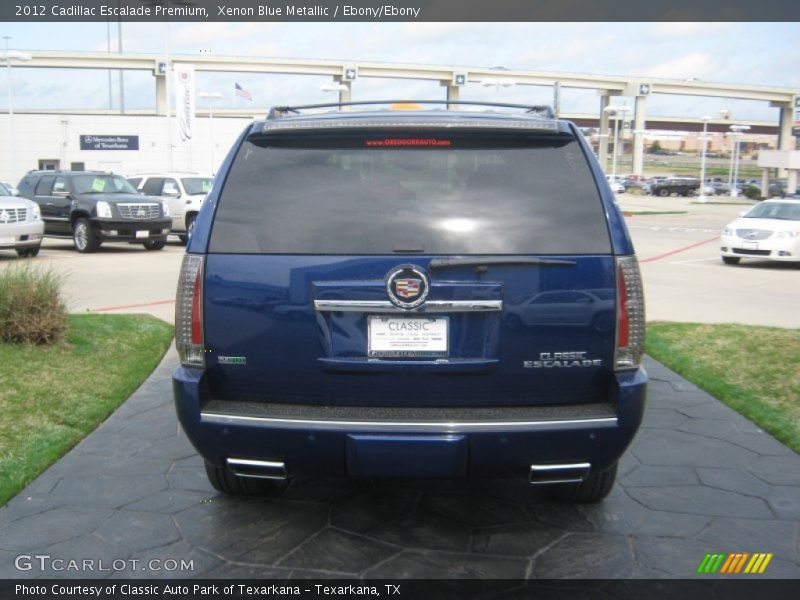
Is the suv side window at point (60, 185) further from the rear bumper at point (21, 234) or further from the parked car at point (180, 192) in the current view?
the rear bumper at point (21, 234)

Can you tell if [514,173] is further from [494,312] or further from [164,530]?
[164,530]

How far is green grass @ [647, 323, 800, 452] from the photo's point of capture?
20.4 feet

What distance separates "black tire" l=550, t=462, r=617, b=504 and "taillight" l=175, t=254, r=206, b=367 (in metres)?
2.03

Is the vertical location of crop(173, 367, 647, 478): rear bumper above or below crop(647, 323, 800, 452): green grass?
above

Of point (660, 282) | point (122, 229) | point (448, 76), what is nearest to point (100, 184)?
point (122, 229)

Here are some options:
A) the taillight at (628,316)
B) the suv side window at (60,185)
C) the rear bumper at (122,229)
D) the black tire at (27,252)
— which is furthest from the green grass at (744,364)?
the suv side window at (60,185)

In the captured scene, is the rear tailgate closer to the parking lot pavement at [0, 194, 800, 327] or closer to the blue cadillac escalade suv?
the blue cadillac escalade suv

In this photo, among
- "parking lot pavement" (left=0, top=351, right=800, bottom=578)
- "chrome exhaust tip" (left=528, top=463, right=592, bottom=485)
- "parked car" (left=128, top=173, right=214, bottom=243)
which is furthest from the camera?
"parked car" (left=128, top=173, right=214, bottom=243)

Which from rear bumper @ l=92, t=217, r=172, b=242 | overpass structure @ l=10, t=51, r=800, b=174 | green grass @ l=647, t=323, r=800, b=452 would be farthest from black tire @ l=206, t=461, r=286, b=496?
overpass structure @ l=10, t=51, r=800, b=174

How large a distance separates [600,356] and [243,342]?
153 cm

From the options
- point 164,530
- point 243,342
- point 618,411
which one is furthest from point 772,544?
point 164,530

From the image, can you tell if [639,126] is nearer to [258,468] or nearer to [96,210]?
[96,210]

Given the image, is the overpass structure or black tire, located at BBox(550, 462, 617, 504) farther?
the overpass structure

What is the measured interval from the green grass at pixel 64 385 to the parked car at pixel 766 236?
12.7m
